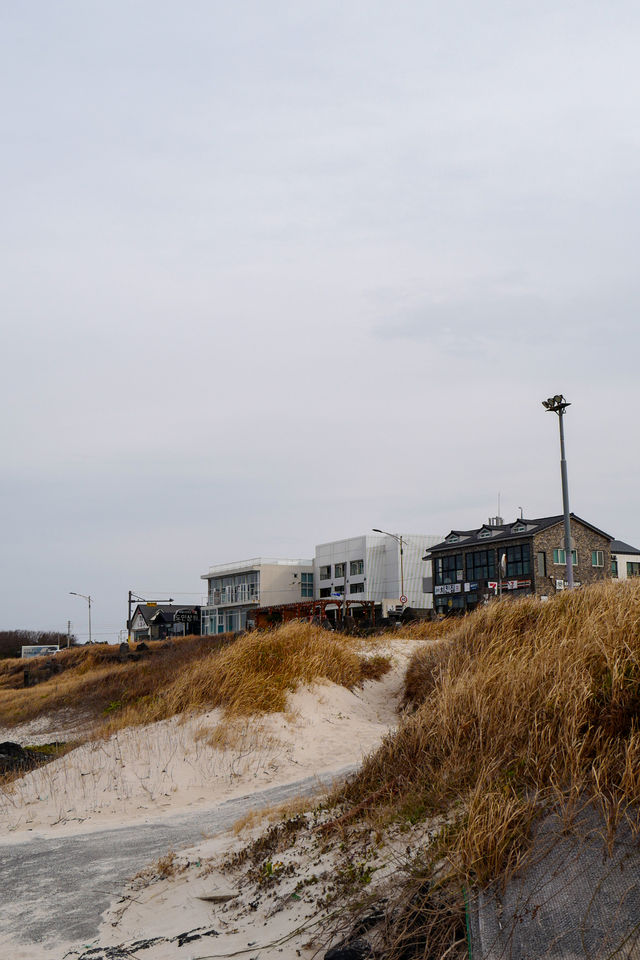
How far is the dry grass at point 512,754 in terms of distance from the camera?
537 centimetres

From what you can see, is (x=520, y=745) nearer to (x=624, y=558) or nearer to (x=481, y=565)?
(x=481, y=565)

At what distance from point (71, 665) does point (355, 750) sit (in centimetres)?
3454

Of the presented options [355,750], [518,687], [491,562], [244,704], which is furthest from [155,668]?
[491,562]

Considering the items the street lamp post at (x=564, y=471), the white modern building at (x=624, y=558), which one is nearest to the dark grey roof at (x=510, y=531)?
the white modern building at (x=624, y=558)

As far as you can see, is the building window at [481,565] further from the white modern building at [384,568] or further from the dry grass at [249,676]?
the dry grass at [249,676]

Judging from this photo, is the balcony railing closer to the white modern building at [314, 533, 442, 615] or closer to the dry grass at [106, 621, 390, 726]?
the white modern building at [314, 533, 442, 615]

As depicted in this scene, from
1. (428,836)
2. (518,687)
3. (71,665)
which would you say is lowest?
(71,665)

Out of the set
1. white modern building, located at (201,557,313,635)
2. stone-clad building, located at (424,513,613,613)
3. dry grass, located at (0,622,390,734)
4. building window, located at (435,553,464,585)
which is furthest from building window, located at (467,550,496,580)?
dry grass, located at (0,622,390,734)

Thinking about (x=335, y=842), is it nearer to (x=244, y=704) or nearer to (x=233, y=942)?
(x=233, y=942)

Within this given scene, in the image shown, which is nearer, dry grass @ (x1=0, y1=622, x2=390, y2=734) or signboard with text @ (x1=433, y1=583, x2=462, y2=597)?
dry grass @ (x1=0, y1=622, x2=390, y2=734)

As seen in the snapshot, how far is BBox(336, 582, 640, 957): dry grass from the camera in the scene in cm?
537

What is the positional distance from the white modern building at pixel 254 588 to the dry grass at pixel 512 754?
8478 cm

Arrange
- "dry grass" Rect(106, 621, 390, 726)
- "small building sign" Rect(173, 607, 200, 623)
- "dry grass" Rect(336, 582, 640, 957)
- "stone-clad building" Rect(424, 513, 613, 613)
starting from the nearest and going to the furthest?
"dry grass" Rect(336, 582, 640, 957) < "dry grass" Rect(106, 621, 390, 726) < "stone-clad building" Rect(424, 513, 613, 613) < "small building sign" Rect(173, 607, 200, 623)

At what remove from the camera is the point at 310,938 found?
18.1 feet
